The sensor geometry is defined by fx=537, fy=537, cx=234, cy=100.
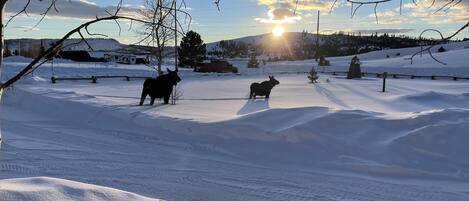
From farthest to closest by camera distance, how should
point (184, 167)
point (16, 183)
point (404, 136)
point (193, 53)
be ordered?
point (193, 53), point (404, 136), point (184, 167), point (16, 183)

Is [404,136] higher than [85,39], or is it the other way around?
[85,39]

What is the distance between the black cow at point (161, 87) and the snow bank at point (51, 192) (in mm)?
14049

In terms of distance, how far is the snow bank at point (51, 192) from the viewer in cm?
363

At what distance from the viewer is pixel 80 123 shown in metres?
14.3

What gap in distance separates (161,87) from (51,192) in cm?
1477

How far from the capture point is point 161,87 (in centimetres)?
1845

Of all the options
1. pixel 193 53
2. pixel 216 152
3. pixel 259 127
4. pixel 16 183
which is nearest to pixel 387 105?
pixel 259 127

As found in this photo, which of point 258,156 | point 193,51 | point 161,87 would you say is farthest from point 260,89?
point 193,51

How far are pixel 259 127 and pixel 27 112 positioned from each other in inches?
366

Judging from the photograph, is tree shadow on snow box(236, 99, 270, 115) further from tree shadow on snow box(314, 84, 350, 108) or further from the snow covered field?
tree shadow on snow box(314, 84, 350, 108)

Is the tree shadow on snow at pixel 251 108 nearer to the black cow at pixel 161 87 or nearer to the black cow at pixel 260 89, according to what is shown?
the black cow at pixel 161 87

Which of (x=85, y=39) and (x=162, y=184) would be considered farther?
(x=162, y=184)

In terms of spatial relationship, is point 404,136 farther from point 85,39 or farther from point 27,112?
point 27,112

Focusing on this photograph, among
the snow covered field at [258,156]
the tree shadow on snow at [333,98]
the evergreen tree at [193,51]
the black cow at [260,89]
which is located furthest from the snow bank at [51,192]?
the evergreen tree at [193,51]
